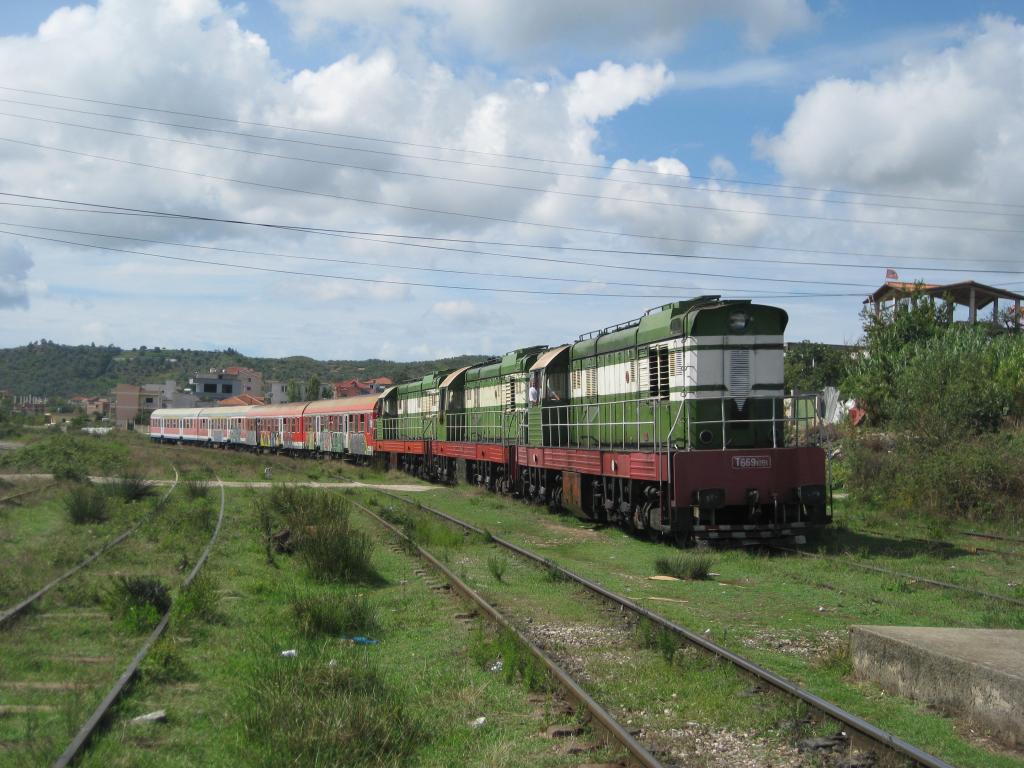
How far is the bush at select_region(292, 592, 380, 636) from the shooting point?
9.06 m

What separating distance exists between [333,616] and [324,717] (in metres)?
3.39

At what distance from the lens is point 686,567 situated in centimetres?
1248

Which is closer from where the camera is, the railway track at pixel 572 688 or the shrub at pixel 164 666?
the railway track at pixel 572 688

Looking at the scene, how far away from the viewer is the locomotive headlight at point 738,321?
1502cm

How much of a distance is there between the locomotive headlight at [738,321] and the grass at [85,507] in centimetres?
1391

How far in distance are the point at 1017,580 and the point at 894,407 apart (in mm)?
10577

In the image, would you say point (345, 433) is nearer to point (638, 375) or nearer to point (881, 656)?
point (638, 375)

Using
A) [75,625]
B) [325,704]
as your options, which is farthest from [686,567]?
[75,625]

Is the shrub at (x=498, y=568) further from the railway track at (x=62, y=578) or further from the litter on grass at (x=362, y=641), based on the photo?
the railway track at (x=62, y=578)

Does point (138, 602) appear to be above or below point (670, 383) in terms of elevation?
below

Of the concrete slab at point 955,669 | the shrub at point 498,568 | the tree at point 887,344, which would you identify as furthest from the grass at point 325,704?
the tree at point 887,344

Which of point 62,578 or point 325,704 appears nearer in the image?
point 325,704

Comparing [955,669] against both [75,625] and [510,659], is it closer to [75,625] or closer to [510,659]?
[510,659]

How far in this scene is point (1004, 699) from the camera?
5.88 m
